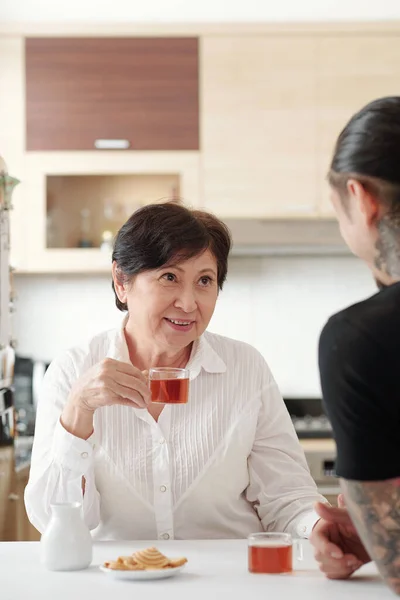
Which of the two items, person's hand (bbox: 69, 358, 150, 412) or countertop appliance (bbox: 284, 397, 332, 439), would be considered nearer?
person's hand (bbox: 69, 358, 150, 412)

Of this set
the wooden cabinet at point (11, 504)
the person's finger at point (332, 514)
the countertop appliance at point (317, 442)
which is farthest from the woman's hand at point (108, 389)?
the countertop appliance at point (317, 442)

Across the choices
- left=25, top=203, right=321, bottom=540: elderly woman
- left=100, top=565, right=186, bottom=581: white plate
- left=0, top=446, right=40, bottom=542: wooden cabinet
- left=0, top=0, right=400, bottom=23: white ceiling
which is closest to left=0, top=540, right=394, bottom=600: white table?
left=100, top=565, right=186, bottom=581: white plate

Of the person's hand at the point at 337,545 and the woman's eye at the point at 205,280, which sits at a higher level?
the woman's eye at the point at 205,280

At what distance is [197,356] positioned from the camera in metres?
2.30

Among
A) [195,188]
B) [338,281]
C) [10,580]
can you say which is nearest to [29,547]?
[10,580]

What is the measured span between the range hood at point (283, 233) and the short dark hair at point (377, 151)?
9.64ft

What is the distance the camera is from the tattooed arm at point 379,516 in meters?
1.23

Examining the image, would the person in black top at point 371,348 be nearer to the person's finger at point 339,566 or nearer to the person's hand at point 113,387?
the person's finger at point 339,566

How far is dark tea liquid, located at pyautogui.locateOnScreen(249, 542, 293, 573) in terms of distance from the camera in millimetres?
1614

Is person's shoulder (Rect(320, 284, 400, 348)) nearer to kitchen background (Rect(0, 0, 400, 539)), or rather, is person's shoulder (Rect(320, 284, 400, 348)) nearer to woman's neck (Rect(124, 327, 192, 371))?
woman's neck (Rect(124, 327, 192, 371))

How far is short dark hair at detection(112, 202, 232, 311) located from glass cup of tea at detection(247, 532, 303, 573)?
807mm

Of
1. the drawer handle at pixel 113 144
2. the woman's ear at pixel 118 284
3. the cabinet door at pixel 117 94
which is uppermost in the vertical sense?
the cabinet door at pixel 117 94

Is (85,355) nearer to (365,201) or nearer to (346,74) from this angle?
(365,201)

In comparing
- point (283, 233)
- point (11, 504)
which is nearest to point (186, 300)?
point (11, 504)
